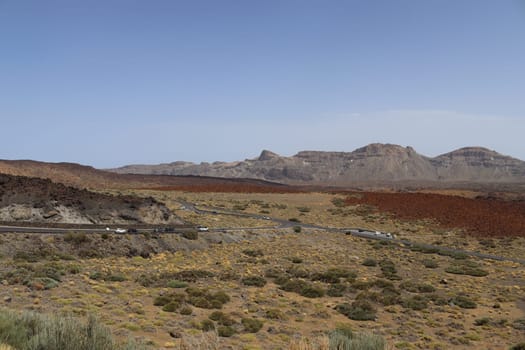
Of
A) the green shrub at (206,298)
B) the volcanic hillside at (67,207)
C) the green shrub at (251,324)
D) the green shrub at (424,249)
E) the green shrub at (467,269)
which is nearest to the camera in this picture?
the green shrub at (251,324)

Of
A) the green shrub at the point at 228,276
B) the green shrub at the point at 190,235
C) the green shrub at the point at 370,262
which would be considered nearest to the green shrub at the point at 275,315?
the green shrub at the point at 228,276

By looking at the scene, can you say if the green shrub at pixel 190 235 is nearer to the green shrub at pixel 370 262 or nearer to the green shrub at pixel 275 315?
the green shrub at pixel 370 262

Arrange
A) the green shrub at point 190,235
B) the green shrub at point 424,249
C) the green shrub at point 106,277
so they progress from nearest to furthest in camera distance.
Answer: the green shrub at point 106,277, the green shrub at point 190,235, the green shrub at point 424,249

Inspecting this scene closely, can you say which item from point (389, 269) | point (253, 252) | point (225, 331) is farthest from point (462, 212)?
point (225, 331)

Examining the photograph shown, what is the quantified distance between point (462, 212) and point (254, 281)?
54.6 meters

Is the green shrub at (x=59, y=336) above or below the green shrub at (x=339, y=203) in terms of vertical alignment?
above

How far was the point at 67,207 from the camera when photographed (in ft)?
121

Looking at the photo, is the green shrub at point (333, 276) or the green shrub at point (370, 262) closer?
the green shrub at point (333, 276)

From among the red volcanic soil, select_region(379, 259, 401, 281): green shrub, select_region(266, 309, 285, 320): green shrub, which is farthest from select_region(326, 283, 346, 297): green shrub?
the red volcanic soil

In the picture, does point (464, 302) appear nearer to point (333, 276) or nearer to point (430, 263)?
point (333, 276)

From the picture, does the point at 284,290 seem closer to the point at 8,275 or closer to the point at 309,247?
the point at 8,275

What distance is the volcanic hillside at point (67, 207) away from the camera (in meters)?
35.2

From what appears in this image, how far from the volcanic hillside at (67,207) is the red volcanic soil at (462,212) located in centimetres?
4009

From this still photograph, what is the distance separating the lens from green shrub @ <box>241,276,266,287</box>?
916 inches
